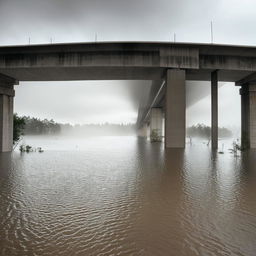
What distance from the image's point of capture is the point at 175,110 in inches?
779

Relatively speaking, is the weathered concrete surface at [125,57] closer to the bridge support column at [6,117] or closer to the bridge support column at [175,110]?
the bridge support column at [175,110]

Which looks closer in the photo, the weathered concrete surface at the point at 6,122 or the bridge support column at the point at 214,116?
Answer: the weathered concrete surface at the point at 6,122

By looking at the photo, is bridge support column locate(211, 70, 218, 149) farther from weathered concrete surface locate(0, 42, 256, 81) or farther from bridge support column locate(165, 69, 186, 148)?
bridge support column locate(165, 69, 186, 148)

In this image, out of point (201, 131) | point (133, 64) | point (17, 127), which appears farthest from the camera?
point (201, 131)

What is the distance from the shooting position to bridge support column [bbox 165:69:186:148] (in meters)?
19.5

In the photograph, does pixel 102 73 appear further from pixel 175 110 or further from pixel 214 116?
pixel 214 116

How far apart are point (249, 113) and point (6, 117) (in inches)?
1095

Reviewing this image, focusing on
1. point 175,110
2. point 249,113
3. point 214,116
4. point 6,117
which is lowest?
point 6,117

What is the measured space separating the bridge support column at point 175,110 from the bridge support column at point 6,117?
1637 cm

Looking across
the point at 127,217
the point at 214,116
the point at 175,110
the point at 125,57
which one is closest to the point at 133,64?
the point at 125,57

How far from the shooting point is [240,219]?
3768mm

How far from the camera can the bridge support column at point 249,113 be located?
23388 millimetres

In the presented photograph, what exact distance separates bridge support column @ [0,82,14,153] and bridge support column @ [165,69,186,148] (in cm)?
1637

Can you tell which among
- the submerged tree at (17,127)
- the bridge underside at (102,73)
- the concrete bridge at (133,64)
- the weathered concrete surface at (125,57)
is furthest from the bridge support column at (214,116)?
the submerged tree at (17,127)
